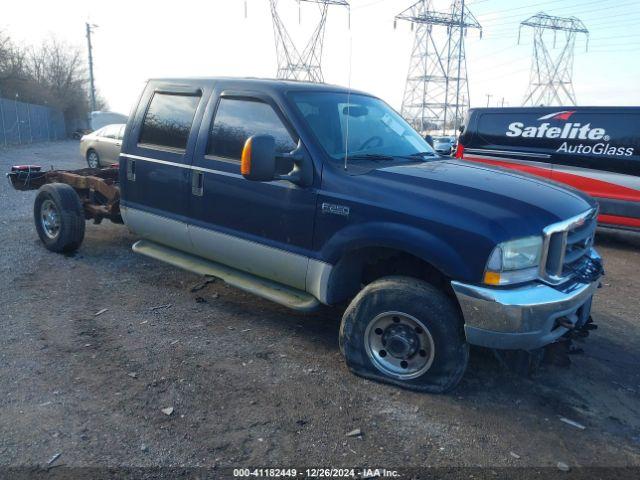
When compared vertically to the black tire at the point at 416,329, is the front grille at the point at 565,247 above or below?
above

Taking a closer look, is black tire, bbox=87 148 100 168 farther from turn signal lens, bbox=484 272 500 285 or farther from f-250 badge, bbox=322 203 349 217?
turn signal lens, bbox=484 272 500 285

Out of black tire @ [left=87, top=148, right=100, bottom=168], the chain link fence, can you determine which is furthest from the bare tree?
black tire @ [left=87, top=148, right=100, bottom=168]

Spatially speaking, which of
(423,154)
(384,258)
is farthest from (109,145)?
(384,258)

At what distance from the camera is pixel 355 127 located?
14.2 feet

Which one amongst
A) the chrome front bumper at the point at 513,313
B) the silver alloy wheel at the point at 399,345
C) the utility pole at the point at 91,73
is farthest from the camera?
the utility pole at the point at 91,73

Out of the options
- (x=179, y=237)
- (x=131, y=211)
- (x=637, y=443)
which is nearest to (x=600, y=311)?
(x=637, y=443)

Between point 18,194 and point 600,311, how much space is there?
11269mm

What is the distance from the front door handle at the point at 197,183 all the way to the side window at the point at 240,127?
0.20 metres

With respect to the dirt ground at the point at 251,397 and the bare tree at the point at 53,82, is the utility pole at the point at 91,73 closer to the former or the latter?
the bare tree at the point at 53,82

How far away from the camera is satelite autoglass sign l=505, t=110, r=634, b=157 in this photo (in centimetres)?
831

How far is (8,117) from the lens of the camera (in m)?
30.3

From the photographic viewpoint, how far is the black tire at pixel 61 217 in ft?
20.4

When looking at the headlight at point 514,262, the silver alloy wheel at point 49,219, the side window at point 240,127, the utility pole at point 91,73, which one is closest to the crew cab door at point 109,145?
the silver alloy wheel at point 49,219

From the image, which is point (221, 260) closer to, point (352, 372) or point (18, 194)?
point (352, 372)
